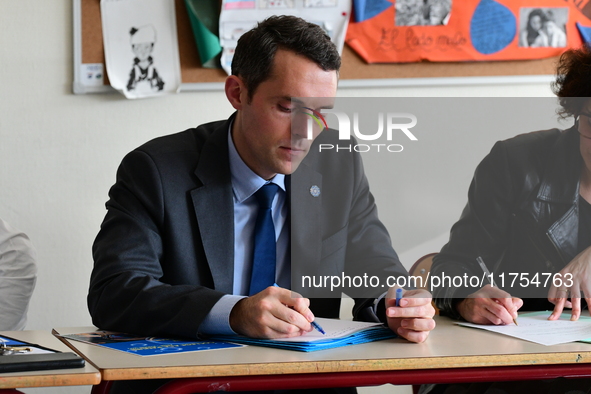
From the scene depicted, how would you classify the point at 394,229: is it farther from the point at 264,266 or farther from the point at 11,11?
the point at 11,11

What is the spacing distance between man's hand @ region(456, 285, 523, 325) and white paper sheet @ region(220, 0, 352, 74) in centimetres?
123

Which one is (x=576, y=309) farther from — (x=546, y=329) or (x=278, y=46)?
(x=278, y=46)

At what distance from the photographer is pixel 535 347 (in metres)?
1.09

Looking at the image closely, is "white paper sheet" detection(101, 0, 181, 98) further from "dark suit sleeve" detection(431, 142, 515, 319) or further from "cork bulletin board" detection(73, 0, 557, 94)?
"dark suit sleeve" detection(431, 142, 515, 319)

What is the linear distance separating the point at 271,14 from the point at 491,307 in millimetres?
1375

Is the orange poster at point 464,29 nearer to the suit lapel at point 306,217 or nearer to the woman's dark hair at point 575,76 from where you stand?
the woman's dark hair at point 575,76

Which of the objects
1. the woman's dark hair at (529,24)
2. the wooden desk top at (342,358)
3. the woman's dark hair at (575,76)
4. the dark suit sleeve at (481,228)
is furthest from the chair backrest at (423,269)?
the woman's dark hair at (529,24)

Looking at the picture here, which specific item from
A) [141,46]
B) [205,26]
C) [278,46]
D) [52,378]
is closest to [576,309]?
[278,46]

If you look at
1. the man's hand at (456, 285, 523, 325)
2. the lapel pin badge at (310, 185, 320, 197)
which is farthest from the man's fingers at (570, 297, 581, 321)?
the lapel pin badge at (310, 185, 320, 197)

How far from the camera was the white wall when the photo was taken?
2.20m

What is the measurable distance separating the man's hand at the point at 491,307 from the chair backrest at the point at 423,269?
0.49 ft

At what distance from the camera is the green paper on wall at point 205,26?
2232 mm

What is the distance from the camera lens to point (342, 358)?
987 millimetres

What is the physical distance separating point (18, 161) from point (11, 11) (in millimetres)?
491
